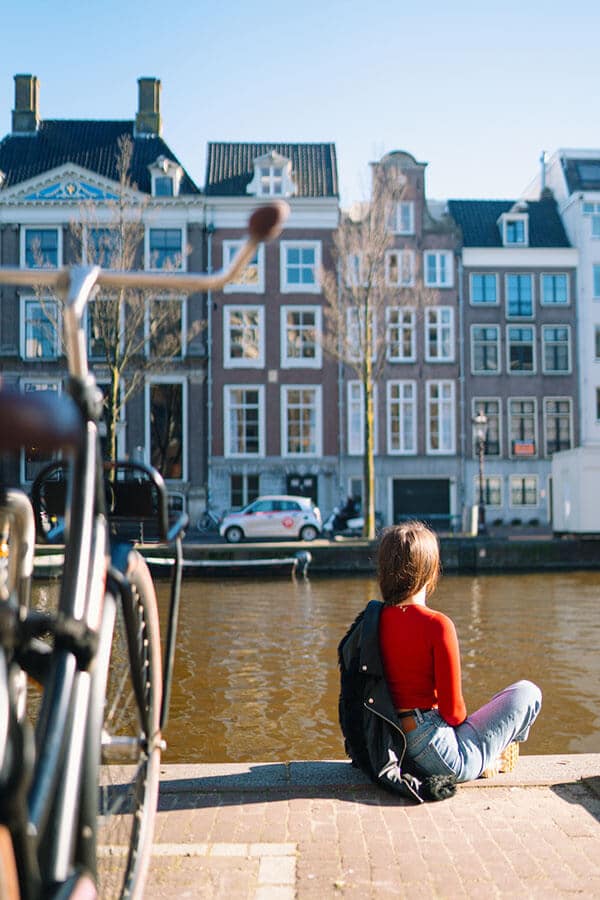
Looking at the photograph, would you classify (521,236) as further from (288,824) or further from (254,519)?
(288,824)

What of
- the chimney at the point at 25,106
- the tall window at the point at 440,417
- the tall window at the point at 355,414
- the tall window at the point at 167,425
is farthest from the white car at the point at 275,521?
the chimney at the point at 25,106

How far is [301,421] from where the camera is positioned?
37.0 m

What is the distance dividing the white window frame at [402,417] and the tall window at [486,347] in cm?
271

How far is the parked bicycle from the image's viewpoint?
4.75ft

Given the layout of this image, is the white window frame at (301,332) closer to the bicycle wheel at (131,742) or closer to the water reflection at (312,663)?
the water reflection at (312,663)

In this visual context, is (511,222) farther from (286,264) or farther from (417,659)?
(417,659)

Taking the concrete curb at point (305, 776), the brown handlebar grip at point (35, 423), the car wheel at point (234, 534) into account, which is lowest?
the car wheel at point (234, 534)

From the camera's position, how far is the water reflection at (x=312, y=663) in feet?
22.9

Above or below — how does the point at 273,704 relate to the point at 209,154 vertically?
below

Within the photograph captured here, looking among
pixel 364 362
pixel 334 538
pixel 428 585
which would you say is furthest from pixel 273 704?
pixel 364 362

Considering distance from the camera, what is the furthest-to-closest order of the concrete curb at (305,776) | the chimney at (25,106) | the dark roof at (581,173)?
the dark roof at (581,173) → the chimney at (25,106) → the concrete curb at (305,776)

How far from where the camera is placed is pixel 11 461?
62.5 inches

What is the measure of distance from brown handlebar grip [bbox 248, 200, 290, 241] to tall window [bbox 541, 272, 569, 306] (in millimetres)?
38278

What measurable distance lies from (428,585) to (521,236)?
1463 inches
